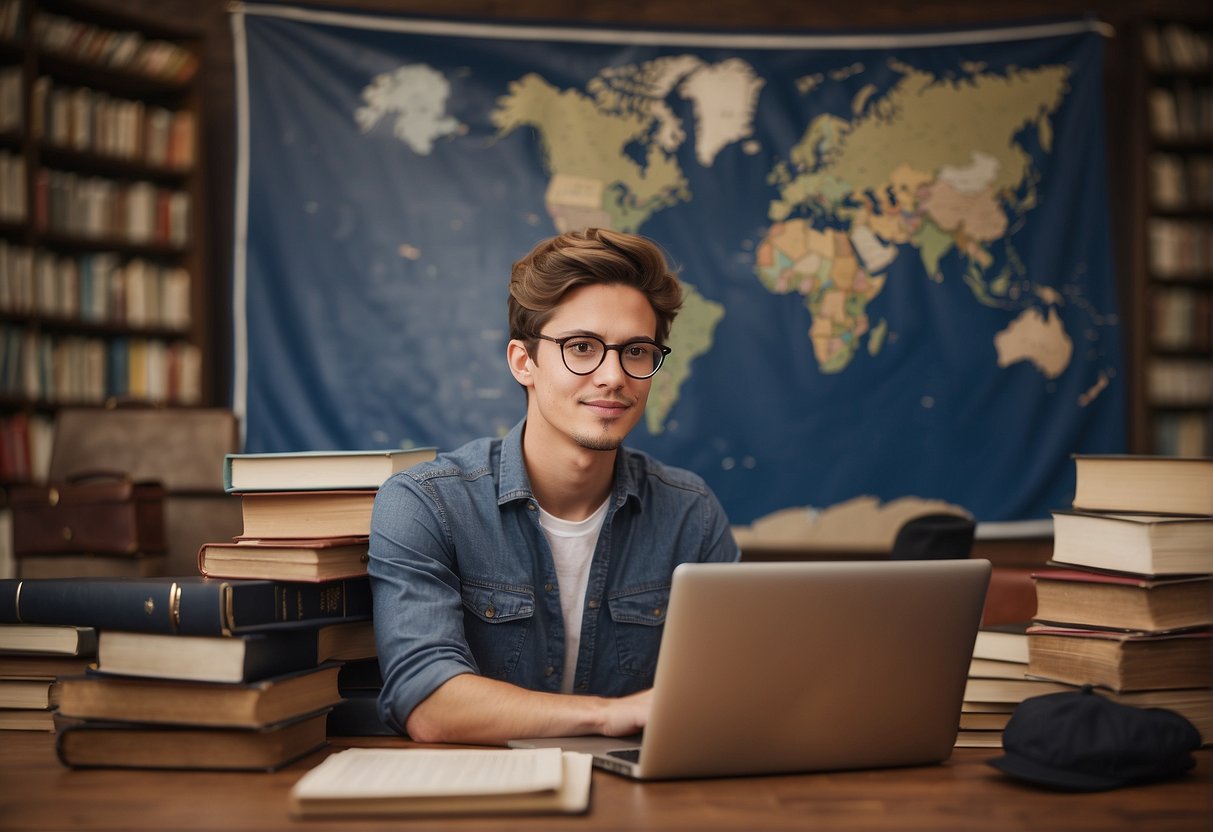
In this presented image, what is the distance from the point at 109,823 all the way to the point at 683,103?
3543 mm

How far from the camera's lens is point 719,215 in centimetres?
412

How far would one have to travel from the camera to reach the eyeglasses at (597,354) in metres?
1.69

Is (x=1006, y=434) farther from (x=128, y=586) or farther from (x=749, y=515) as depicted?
(x=128, y=586)

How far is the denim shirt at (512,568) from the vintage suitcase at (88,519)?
1.94 meters

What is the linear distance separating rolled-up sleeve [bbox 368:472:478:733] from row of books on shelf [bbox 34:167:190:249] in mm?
2835

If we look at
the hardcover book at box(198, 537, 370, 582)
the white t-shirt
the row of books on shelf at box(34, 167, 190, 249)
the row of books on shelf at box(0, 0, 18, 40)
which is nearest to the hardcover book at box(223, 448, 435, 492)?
the hardcover book at box(198, 537, 370, 582)

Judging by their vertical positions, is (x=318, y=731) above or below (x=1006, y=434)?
below

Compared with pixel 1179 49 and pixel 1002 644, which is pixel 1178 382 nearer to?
pixel 1179 49

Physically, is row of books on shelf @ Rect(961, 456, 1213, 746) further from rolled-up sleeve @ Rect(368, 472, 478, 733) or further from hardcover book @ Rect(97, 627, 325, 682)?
hardcover book @ Rect(97, 627, 325, 682)

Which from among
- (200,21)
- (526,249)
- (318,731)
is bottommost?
Result: (318,731)

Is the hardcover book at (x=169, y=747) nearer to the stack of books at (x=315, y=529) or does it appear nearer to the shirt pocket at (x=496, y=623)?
the stack of books at (x=315, y=529)

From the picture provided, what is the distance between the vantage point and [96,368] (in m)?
4.04

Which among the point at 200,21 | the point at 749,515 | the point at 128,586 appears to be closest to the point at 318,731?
the point at 128,586

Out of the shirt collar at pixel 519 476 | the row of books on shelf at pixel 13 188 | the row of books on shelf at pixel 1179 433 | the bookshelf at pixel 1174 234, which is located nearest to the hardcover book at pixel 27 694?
the shirt collar at pixel 519 476
